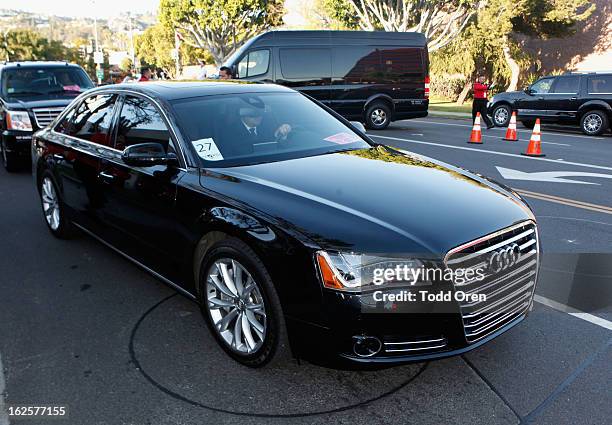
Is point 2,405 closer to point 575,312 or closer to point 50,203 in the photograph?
point 50,203

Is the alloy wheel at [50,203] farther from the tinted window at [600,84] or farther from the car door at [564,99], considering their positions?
the tinted window at [600,84]

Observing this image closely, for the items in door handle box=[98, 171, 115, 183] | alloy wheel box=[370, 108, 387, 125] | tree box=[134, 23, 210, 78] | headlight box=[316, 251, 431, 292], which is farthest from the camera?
tree box=[134, 23, 210, 78]

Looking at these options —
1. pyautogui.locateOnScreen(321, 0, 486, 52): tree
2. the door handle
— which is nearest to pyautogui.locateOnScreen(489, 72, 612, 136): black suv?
pyautogui.locateOnScreen(321, 0, 486, 52): tree

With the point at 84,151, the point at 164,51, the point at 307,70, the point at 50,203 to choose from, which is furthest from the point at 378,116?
the point at 164,51

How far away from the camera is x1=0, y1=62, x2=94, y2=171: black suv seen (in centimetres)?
877

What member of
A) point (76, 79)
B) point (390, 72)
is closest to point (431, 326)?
point (76, 79)

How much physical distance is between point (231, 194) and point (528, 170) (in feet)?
25.0

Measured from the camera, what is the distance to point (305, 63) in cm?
1498

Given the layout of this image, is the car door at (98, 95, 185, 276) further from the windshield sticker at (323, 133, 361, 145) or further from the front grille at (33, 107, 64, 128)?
the front grille at (33, 107, 64, 128)

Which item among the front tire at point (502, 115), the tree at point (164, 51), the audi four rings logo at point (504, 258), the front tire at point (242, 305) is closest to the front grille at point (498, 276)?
the audi four rings logo at point (504, 258)

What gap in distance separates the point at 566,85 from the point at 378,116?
564 centimetres

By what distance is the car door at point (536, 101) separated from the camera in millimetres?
16453

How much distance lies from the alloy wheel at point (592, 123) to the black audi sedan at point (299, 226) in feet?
43.8

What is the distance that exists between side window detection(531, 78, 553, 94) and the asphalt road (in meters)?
13.0
